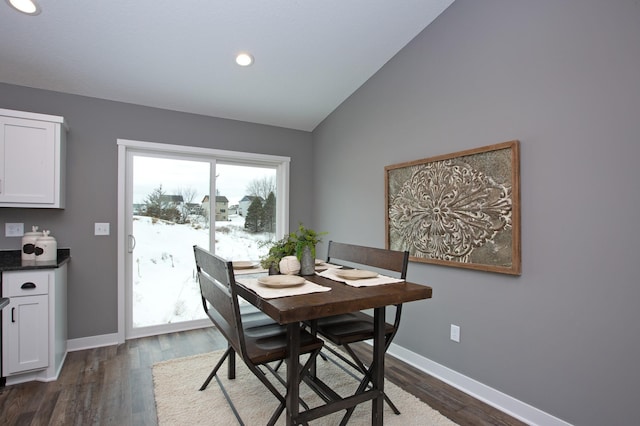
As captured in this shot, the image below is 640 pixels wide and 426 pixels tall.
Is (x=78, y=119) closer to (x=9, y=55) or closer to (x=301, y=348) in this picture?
(x=9, y=55)

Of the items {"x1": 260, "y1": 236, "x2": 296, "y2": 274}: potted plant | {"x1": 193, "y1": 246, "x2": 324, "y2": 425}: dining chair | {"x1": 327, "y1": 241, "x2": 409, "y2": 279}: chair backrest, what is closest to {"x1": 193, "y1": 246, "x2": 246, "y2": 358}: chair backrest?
{"x1": 193, "y1": 246, "x2": 324, "y2": 425}: dining chair

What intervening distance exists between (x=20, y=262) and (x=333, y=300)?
8.61 feet

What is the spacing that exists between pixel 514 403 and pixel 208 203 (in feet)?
10.9

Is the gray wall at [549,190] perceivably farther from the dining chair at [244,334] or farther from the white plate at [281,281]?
the white plate at [281,281]

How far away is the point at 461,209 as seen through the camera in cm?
238

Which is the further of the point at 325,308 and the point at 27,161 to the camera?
the point at 27,161

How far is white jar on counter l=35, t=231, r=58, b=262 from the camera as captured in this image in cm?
263

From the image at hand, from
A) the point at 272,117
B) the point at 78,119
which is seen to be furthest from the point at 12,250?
the point at 272,117

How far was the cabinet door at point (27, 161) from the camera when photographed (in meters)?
2.53

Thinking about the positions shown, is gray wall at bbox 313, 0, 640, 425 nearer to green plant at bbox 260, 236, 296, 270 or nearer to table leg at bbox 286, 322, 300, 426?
green plant at bbox 260, 236, 296, 270

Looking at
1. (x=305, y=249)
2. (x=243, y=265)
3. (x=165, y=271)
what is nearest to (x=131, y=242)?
(x=165, y=271)

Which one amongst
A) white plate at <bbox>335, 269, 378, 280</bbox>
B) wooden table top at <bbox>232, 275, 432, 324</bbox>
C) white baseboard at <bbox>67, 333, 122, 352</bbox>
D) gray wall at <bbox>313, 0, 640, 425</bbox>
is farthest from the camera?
white baseboard at <bbox>67, 333, 122, 352</bbox>

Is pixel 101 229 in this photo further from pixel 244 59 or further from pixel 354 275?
pixel 354 275

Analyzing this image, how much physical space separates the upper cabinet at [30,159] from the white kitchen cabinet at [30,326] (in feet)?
2.06
